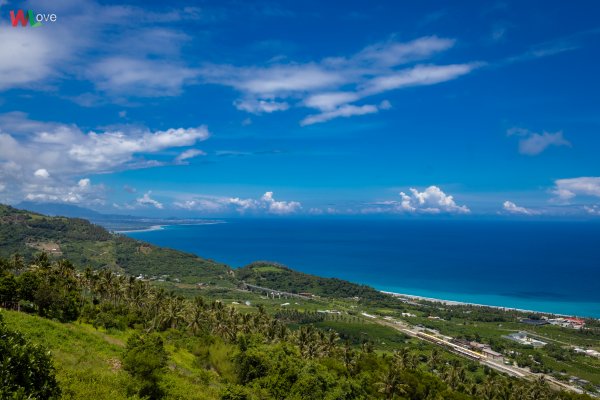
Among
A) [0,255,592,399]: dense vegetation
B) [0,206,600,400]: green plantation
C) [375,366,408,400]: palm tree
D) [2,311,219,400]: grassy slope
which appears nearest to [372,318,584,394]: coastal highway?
[0,206,600,400]: green plantation

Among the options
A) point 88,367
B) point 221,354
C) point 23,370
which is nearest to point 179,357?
point 221,354

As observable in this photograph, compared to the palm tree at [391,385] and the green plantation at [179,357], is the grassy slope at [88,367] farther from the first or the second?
the palm tree at [391,385]

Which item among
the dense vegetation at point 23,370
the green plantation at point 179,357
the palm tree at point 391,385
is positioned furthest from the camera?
the palm tree at point 391,385

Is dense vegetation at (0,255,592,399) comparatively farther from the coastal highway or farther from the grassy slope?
the coastal highway

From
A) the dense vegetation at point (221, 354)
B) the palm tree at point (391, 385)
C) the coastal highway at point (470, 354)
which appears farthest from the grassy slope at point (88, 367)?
the coastal highway at point (470, 354)

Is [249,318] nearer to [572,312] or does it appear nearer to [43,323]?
[43,323]

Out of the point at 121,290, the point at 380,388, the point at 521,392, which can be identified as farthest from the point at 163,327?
the point at 521,392

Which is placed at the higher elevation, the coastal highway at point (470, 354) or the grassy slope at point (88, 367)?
the grassy slope at point (88, 367)

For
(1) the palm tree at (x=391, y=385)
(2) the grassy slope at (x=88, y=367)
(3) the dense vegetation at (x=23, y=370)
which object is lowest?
(1) the palm tree at (x=391, y=385)
